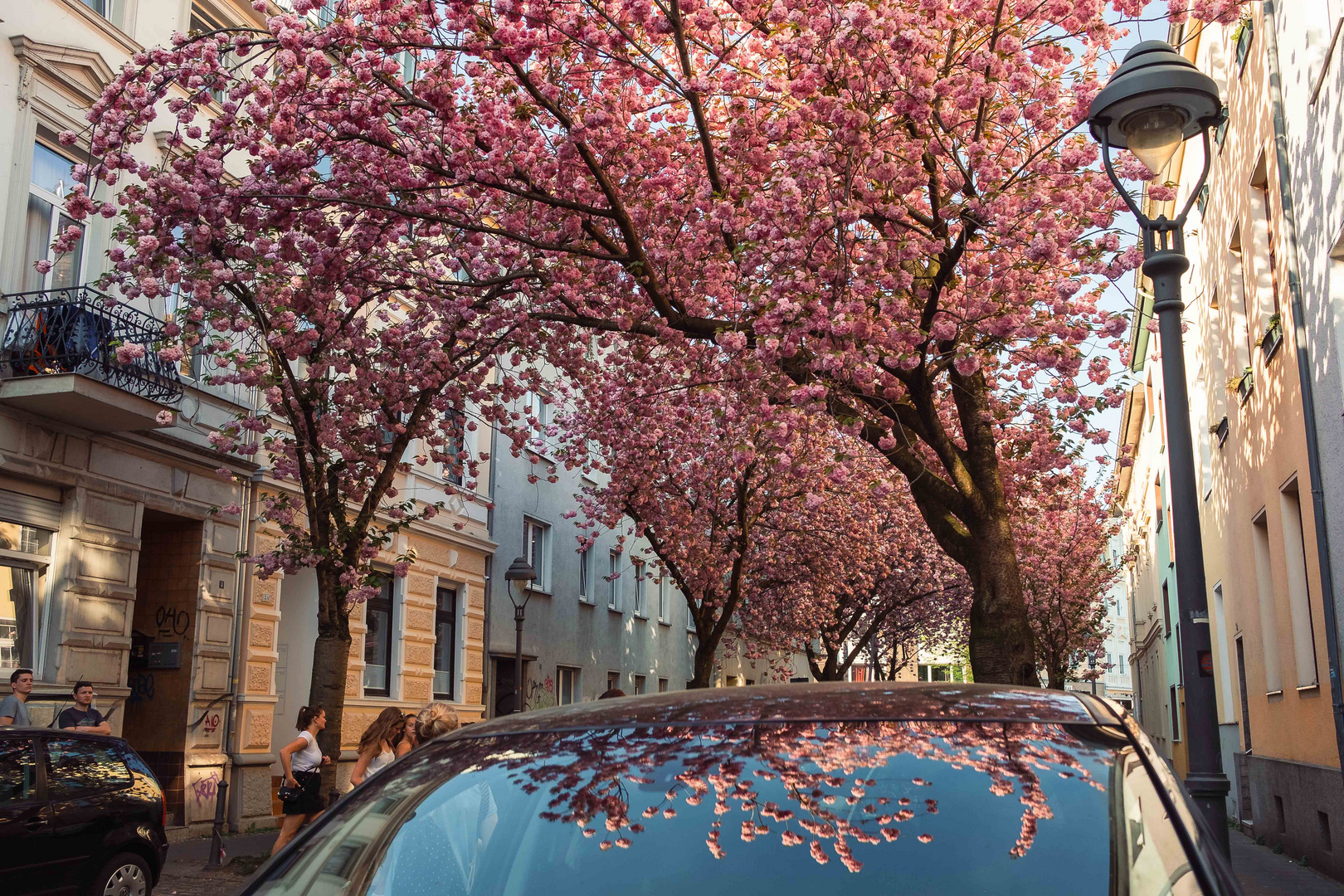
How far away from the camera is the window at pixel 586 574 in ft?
104

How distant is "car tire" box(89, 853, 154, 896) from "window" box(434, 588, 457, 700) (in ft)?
46.3

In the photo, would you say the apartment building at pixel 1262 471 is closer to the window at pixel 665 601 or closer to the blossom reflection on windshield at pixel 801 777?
the blossom reflection on windshield at pixel 801 777

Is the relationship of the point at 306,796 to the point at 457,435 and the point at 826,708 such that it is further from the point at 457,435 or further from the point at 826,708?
the point at 826,708

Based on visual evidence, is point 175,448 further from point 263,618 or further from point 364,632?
point 364,632

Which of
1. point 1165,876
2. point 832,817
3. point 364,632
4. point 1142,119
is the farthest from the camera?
point 364,632

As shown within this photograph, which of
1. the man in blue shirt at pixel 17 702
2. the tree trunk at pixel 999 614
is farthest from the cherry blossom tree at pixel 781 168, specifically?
the man in blue shirt at pixel 17 702

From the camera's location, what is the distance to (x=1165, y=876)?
6.57 feet

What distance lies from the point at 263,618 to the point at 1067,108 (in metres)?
12.7

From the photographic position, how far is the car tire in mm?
8992

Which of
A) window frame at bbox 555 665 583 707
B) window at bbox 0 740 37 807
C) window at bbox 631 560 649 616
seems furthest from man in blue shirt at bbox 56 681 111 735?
window at bbox 631 560 649 616

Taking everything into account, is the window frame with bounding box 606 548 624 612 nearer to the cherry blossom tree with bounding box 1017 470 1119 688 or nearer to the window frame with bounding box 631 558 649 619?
the window frame with bounding box 631 558 649 619

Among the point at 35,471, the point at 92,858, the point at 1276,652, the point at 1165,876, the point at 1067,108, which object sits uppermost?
the point at 1067,108

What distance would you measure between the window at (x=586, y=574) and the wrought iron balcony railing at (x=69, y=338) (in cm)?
1800

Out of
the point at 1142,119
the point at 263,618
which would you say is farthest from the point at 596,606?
the point at 1142,119
